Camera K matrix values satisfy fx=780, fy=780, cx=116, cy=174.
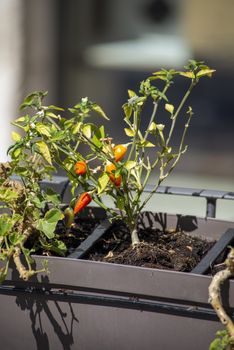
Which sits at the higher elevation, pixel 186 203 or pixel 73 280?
pixel 73 280

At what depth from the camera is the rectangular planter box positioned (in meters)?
1.19

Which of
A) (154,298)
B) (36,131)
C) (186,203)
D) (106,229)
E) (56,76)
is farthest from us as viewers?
(186,203)

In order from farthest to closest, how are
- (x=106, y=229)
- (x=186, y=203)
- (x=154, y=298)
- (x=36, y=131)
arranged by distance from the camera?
(x=186, y=203)
(x=106, y=229)
(x=36, y=131)
(x=154, y=298)

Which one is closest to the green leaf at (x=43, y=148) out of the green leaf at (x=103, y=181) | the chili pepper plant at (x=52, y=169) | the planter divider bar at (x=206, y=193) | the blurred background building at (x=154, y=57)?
the chili pepper plant at (x=52, y=169)

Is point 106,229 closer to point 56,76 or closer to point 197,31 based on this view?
point 56,76

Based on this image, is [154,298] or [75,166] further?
[75,166]

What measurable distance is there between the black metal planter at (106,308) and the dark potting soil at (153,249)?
7cm

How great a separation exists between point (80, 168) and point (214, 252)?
0.93ft

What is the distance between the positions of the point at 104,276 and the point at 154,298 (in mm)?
86

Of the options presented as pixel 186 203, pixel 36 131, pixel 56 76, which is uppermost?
pixel 36 131

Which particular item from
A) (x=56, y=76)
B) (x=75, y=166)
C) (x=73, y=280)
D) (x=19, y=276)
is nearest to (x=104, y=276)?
(x=73, y=280)

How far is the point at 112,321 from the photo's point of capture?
1.26 meters

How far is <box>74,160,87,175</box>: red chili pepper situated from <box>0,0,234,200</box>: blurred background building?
2860mm

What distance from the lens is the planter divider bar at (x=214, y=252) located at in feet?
4.27
